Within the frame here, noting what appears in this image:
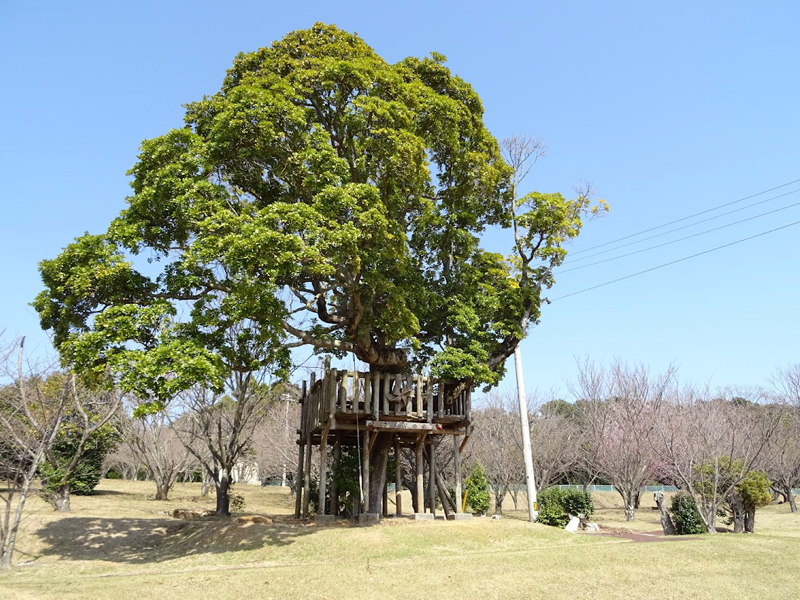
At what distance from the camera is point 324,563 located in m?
11.3

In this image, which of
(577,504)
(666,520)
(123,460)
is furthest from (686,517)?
(123,460)

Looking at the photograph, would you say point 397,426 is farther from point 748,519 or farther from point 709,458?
point 748,519

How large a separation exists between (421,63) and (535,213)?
225 inches

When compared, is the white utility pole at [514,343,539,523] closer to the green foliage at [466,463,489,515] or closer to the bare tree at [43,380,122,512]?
the green foliage at [466,463,489,515]

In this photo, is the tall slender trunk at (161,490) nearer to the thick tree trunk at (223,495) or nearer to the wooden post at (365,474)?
the thick tree trunk at (223,495)

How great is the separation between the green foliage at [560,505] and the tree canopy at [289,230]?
5.73 meters

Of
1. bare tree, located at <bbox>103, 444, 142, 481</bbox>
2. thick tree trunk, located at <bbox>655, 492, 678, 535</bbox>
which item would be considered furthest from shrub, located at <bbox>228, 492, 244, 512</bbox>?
bare tree, located at <bbox>103, 444, 142, 481</bbox>

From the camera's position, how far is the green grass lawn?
30.0ft

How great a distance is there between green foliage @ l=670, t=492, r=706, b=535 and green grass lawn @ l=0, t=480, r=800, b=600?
2325 millimetres

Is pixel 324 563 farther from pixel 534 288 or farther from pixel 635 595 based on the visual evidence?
pixel 534 288

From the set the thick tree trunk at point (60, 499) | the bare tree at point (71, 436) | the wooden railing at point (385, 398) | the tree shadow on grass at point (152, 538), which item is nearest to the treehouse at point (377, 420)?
the wooden railing at point (385, 398)

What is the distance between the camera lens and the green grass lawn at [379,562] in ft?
30.0

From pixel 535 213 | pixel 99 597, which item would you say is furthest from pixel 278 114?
pixel 99 597

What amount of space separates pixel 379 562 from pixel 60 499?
1342 centimetres
